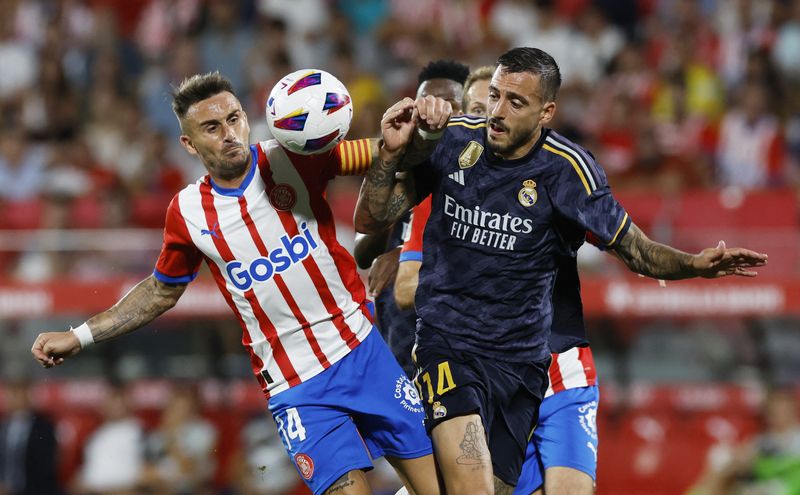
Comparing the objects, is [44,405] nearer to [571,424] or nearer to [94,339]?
[94,339]

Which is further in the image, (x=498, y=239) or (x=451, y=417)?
(x=498, y=239)

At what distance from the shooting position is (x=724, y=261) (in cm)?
504

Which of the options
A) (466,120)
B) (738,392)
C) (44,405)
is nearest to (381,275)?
(466,120)

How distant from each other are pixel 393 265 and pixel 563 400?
3.48 ft

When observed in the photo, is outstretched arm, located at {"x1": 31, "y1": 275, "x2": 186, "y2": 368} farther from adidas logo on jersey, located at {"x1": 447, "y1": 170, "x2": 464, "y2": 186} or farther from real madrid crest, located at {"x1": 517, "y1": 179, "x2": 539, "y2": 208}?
real madrid crest, located at {"x1": 517, "y1": 179, "x2": 539, "y2": 208}

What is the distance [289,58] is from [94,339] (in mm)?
7414

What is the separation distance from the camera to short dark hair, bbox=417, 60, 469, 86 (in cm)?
686

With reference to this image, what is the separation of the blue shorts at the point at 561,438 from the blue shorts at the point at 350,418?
0.69m

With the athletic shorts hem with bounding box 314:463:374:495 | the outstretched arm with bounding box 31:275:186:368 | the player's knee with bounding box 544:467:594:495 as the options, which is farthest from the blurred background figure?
the athletic shorts hem with bounding box 314:463:374:495

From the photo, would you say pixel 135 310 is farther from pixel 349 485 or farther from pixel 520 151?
pixel 520 151

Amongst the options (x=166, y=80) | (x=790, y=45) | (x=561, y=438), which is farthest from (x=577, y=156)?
(x=166, y=80)

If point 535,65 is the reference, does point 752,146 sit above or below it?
above

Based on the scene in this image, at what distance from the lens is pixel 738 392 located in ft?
33.7

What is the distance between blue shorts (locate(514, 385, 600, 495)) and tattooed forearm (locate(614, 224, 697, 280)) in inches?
36.2
